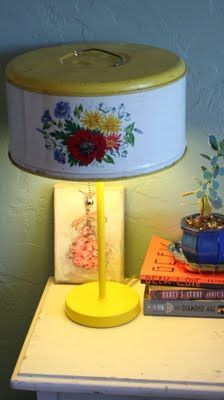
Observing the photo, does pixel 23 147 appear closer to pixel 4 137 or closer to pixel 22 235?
pixel 4 137

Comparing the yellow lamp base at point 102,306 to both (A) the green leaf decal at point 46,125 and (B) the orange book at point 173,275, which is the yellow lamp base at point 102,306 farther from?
(A) the green leaf decal at point 46,125

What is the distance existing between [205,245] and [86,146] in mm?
368

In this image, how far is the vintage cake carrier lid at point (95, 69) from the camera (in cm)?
100

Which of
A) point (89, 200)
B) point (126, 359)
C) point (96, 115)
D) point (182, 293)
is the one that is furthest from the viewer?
point (89, 200)

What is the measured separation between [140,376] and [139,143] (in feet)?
1.27

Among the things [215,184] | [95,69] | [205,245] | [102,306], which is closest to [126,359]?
[102,306]

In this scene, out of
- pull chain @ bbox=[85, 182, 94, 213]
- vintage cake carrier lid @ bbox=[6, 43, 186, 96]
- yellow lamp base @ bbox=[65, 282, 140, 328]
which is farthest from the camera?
pull chain @ bbox=[85, 182, 94, 213]

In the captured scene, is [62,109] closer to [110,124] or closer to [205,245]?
[110,124]

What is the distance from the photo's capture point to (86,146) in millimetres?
1021

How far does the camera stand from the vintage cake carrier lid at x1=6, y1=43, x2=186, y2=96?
3.28 ft

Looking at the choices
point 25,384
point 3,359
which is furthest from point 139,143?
point 3,359

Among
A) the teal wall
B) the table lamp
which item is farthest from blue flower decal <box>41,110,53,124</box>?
the teal wall

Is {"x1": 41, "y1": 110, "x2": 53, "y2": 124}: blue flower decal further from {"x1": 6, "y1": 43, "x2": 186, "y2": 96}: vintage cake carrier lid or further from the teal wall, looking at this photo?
the teal wall

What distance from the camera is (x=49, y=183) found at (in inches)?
54.6
